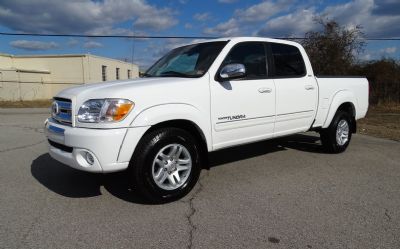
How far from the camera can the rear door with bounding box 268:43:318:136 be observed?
18.1 feet

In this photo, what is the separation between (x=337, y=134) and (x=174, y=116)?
3891 mm

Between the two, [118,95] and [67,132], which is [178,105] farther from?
[67,132]

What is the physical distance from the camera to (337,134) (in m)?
6.78

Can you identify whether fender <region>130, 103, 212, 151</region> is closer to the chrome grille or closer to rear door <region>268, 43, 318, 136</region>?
the chrome grille

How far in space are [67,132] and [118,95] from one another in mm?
716

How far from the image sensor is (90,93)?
4020mm

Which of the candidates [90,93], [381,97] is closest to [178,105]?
[90,93]

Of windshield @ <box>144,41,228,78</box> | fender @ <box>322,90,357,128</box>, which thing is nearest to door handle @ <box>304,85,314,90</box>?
fender @ <box>322,90,357,128</box>

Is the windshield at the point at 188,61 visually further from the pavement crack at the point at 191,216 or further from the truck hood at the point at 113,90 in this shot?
the pavement crack at the point at 191,216

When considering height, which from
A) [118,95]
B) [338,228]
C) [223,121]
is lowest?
[338,228]

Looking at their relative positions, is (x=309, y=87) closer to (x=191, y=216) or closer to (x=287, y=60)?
(x=287, y=60)

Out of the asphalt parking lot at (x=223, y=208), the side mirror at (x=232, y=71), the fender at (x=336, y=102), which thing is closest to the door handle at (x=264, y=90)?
the side mirror at (x=232, y=71)

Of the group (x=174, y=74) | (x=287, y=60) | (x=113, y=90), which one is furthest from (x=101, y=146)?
(x=287, y=60)

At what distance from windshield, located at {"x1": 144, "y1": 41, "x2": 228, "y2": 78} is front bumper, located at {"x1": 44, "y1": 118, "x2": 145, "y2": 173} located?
128cm
